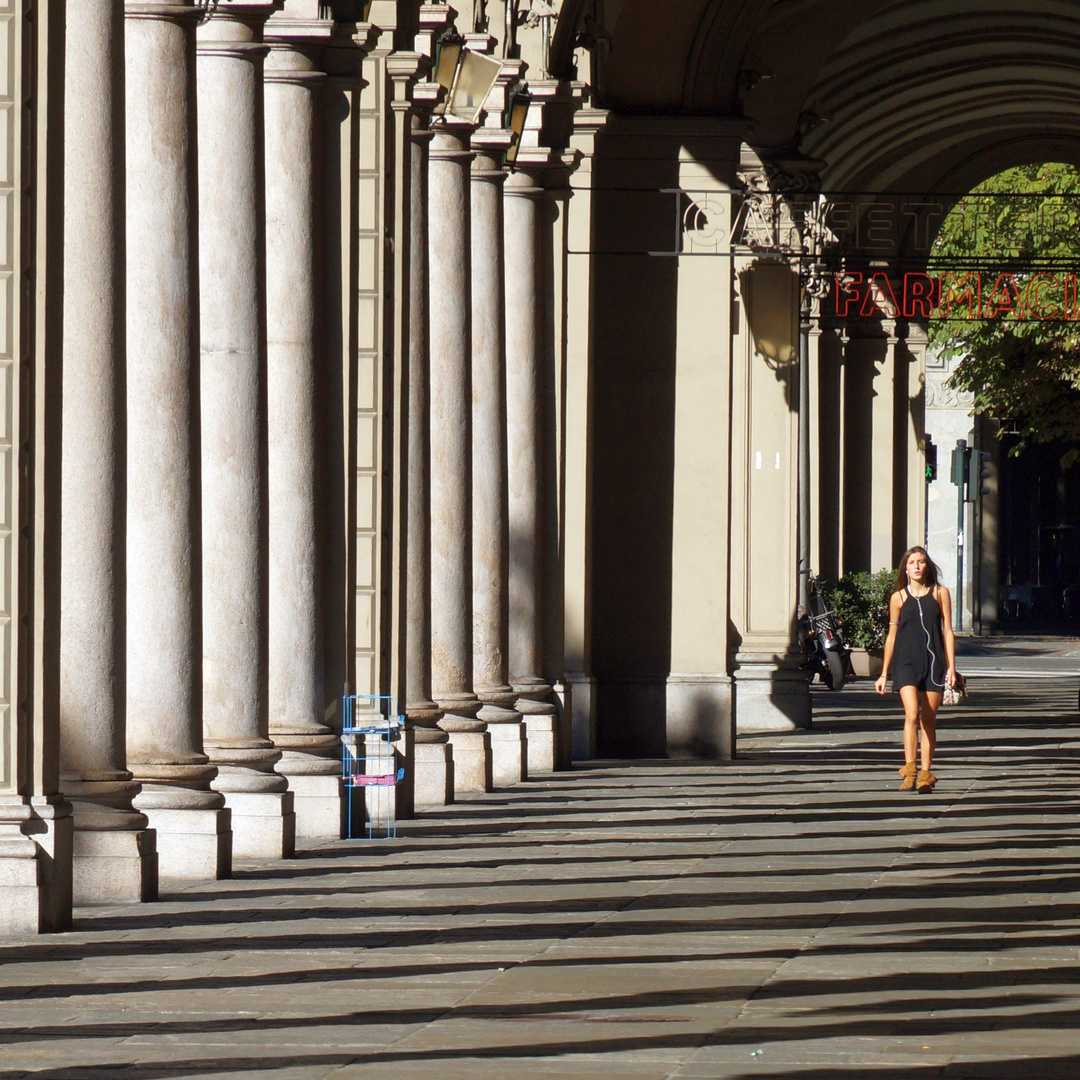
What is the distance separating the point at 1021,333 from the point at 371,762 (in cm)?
2980

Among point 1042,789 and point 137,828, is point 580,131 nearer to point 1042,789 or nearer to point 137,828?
point 1042,789

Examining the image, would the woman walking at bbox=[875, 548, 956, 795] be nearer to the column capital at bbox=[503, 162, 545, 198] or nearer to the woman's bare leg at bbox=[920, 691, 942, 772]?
the woman's bare leg at bbox=[920, 691, 942, 772]

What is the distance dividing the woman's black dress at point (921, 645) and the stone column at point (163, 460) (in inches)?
269

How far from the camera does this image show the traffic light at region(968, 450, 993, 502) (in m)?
55.6

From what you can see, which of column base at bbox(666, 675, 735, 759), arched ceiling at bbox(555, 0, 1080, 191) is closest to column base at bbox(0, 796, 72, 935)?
arched ceiling at bbox(555, 0, 1080, 191)

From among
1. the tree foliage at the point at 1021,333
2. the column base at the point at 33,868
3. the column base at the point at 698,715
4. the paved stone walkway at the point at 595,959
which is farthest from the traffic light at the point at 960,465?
the column base at the point at 33,868

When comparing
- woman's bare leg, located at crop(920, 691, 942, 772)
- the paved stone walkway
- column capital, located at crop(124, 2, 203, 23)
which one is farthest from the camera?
woman's bare leg, located at crop(920, 691, 942, 772)

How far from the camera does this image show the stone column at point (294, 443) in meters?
12.7

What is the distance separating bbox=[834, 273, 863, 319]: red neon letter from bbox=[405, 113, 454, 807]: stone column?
53.9ft

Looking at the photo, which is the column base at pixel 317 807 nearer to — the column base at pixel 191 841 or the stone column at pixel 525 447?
the column base at pixel 191 841

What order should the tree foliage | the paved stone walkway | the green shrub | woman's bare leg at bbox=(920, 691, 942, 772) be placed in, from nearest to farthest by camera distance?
the paved stone walkway, woman's bare leg at bbox=(920, 691, 942, 772), the green shrub, the tree foliage

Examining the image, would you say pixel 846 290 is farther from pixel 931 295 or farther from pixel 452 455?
pixel 452 455

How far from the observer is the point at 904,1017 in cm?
734

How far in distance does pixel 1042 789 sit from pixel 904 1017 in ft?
30.9
